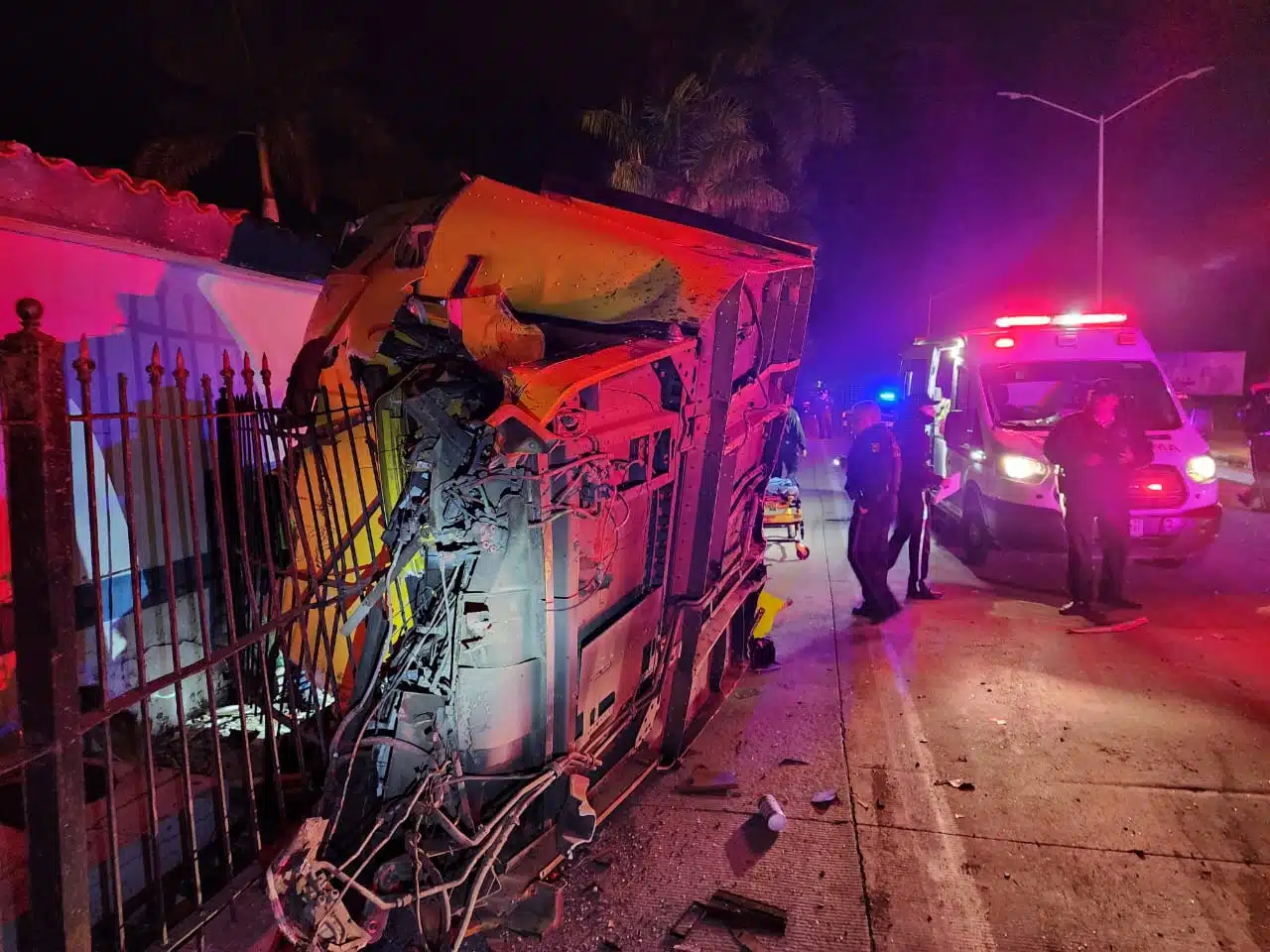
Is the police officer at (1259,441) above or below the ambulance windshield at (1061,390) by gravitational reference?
below

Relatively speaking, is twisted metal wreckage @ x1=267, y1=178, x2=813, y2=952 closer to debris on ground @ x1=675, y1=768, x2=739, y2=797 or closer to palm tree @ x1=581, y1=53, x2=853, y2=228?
debris on ground @ x1=675, y1=768, x2=739, y2=797

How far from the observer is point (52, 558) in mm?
2158

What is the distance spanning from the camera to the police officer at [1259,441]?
10789mm

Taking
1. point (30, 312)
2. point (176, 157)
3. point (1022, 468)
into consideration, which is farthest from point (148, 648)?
point (176, 157)

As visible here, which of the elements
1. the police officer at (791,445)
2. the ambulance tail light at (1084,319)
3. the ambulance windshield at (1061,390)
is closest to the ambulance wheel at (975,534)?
the ambulance windshield at (1061,390)

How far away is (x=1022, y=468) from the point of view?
7.36m

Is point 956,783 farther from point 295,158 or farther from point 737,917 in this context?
point 295,158

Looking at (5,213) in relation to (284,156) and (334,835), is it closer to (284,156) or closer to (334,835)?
(334,835)

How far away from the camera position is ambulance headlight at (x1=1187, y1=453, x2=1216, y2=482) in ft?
23.6

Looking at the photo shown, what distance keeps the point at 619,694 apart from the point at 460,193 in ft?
7.70

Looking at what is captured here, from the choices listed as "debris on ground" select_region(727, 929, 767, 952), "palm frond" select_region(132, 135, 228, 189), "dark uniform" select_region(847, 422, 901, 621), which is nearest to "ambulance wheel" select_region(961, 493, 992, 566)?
"dark uniform" select_region(847, 422, 901, 621)

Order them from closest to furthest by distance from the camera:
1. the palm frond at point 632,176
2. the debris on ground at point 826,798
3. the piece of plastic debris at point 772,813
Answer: the piece of plastic debris at point 772,813, the debris on ground at point 826,798, the palm frond at point 632,176

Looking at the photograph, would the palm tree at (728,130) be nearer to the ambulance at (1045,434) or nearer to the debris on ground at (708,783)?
the ambulance at (1045,434)

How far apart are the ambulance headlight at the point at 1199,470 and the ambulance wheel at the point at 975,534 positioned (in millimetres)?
1772
